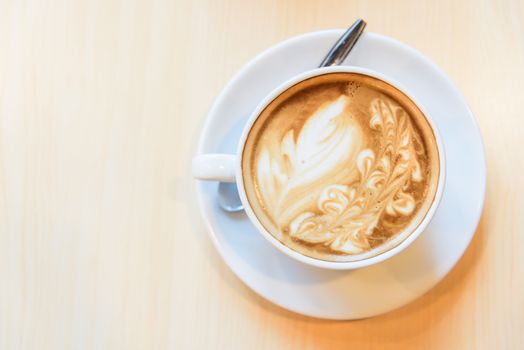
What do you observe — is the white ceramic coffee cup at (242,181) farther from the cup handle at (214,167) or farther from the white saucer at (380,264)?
the white saucer at (380,264)

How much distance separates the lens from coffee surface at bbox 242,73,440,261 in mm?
760

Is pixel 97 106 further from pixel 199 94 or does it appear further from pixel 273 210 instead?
pixel 273 210

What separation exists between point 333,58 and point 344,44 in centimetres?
3

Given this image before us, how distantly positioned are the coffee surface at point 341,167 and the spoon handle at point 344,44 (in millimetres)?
91

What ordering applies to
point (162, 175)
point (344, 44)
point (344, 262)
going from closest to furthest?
point (344, 262) < point (344, 44) < point (162, 175)

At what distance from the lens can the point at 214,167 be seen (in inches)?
30.1

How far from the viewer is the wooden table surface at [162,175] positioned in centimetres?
91

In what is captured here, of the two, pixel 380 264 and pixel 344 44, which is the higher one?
pixel 344 44

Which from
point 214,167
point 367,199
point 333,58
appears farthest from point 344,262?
point 333,58

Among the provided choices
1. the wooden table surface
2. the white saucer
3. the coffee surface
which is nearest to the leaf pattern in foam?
the coffee surface

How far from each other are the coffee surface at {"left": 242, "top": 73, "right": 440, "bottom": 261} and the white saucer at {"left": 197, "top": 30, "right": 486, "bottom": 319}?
0.10 meters

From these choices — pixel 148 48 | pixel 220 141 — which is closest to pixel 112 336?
pixel 220 141

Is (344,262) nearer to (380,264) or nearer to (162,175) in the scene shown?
(380,264)

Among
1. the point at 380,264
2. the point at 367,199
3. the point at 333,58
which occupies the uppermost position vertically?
the point at 333,58
